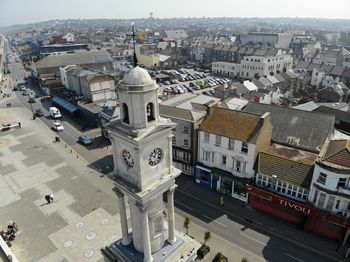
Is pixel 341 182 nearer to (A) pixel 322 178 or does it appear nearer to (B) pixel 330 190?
(B) pixel 330 190

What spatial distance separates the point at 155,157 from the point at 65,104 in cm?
7008

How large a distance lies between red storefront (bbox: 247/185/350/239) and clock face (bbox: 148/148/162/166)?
72.9 ft

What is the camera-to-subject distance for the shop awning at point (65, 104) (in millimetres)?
76500

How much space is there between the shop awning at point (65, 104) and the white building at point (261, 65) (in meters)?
77.1

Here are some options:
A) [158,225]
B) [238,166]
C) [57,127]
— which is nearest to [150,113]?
[158,225]

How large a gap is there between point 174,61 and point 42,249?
13894 centimetres

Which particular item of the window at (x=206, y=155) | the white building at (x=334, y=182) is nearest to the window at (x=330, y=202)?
the white building at (x=334, y=182)

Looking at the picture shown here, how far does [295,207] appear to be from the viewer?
3519 cm

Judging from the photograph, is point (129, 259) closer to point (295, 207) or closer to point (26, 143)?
point (295, 207)

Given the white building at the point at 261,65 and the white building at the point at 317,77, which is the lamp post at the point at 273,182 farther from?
the white building at the point at 261,65

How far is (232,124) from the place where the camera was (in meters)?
40.1

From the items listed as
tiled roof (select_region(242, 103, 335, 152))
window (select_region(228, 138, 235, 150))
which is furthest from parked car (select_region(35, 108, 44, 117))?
tiled roof (select_region(242, 103, 335, 152))

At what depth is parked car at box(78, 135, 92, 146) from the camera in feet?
195

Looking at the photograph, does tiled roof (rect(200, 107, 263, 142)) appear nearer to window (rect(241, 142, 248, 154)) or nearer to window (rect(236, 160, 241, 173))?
window (rect(241, 142, 248, 154))
